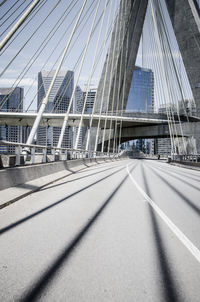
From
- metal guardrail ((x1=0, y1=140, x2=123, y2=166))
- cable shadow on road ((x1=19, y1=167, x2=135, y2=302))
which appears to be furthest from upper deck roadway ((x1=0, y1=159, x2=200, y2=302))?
metal guardrail ((x1=0, y1=140, x2=123, y2=166))

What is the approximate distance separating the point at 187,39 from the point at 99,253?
46492 mm

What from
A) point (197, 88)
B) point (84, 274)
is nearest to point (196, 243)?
point (84, 274)

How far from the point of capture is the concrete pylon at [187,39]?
3888cm

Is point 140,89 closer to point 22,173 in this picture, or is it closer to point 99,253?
point 22,173

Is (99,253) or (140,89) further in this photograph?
(140,89)

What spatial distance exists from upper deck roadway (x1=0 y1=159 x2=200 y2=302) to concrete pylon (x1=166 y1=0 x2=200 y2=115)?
41823 millimetres

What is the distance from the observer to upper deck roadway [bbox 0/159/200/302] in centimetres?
212

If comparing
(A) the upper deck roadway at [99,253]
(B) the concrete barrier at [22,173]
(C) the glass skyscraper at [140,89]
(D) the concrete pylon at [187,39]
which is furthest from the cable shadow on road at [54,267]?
(C) the glass skyscraper at [140,89]

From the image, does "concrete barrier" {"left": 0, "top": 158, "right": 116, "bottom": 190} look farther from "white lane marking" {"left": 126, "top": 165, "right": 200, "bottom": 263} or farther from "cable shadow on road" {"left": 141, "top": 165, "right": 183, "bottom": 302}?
"cable shadow on road" {"left": 141, "top": 165, "right": 183, "bottom": 302}

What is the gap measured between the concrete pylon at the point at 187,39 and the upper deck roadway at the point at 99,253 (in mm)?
41823

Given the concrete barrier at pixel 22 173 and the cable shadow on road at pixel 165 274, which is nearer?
the cable shadow on road at pixel 165 274

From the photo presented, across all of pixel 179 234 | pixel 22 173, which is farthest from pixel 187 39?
pixel 179 234

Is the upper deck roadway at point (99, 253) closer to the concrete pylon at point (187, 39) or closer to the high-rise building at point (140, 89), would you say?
the concrete pylon at point (187, 39)

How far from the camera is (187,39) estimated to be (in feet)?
132
